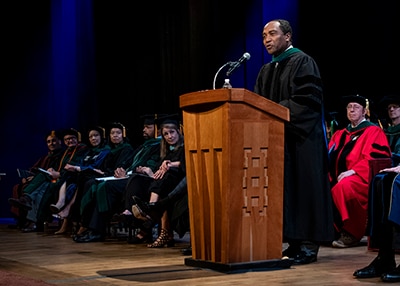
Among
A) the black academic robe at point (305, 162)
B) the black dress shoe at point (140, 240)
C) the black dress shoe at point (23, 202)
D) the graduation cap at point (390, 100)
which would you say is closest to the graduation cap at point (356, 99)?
the graduation cap at point (390, 100)

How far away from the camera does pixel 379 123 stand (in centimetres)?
668

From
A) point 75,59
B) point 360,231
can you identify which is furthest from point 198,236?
point 75,59

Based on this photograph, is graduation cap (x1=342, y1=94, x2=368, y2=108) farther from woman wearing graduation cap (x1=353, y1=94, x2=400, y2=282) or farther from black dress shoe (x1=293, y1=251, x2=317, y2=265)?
woman wearing graduation cap (x1=353, y1=94, x2=400, y2=282)

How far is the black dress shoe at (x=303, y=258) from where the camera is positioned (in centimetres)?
457

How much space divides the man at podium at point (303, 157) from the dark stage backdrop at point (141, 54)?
6.67 feet

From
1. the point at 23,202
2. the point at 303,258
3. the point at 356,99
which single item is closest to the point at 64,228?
the point at 23,202

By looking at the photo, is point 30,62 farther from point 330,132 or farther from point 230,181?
point 230,181

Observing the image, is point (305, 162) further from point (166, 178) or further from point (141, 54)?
point (141, 54)

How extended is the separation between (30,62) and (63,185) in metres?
3.45

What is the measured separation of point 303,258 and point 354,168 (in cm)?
174

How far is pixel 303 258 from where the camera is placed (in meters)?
4.62

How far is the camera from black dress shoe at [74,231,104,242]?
6914mm

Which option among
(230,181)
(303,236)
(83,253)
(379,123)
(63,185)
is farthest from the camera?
(63,185)

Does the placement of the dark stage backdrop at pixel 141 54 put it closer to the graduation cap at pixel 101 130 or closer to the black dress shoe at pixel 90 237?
the graduation cap at pixel 101 130
